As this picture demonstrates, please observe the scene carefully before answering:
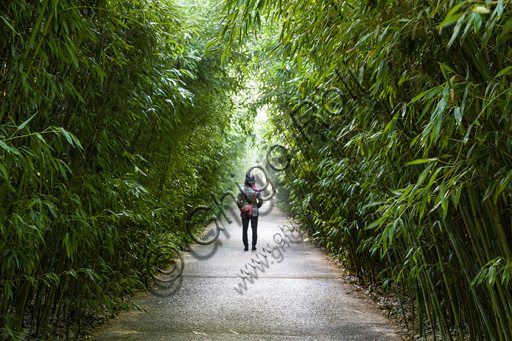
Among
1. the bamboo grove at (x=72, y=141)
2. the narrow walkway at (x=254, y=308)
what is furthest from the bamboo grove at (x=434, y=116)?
the bamboo grove at (x=72, y=141)

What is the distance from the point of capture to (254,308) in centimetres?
396

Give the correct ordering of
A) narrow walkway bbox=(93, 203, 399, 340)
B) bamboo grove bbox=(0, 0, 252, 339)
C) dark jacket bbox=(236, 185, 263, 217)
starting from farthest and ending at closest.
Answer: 1. dark jacket bbox=(236, 185, 263, 217)
2. narrow walkway bbox=(93, 203, 399, 340)
3. bamboo grove bbox=(0, 0, 252, 339)

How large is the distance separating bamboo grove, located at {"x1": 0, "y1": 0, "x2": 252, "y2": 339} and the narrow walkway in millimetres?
382

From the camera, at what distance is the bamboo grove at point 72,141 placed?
1.92 metres

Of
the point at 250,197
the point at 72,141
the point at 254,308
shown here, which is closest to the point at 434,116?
the point at 72,141

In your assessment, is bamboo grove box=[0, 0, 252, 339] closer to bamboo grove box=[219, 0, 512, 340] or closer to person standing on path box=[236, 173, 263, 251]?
bamboo grove box=[219, 0, 512, 340]

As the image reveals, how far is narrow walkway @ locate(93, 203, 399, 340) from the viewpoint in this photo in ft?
10.8

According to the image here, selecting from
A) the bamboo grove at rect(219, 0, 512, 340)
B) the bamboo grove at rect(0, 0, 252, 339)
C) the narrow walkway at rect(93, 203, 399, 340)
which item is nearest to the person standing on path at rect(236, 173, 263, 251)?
the narrow walkway at rect(93, 203, 399, 340)

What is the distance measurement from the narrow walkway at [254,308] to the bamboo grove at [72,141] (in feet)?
1.25

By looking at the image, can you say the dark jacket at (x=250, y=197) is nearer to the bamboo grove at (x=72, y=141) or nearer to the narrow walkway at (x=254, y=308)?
the narrow walkway at (x=254, y=308)

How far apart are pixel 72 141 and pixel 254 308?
89.9 inches

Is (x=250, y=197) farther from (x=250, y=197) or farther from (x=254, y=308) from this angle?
(x=254, y=308)

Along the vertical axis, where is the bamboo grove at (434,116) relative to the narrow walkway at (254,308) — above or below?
above

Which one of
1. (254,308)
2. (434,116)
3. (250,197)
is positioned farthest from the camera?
(250,197)
